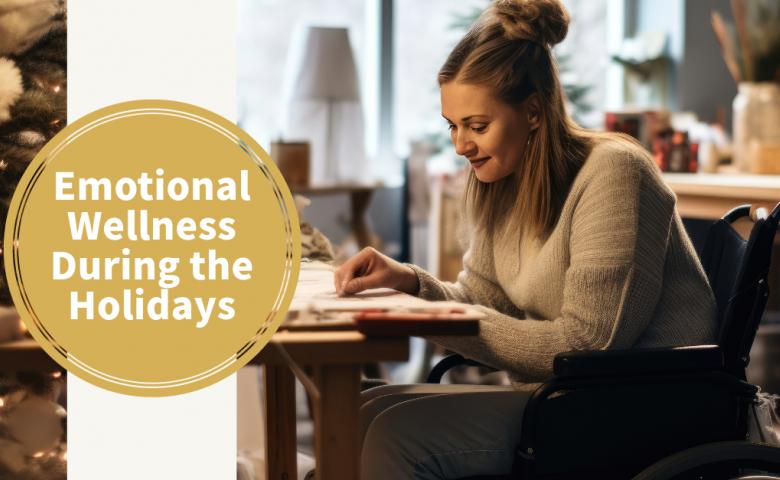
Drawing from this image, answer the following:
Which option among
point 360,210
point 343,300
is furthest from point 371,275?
point 360,210

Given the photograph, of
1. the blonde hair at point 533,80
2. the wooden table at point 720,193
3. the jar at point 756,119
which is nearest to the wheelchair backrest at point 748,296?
the blonde hair at point 533,80

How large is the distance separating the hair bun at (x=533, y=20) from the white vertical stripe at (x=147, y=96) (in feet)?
2.06

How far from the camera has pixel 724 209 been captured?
2.78m

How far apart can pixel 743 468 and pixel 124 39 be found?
1.79 m

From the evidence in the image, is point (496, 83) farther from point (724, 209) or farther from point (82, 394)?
point (724, 209)

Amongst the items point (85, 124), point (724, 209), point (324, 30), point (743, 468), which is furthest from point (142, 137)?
point (324, 30)

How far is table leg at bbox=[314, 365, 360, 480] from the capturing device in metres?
1.12

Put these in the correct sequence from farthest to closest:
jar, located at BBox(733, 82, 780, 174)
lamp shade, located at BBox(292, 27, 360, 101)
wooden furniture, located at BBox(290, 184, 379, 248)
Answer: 1. wooden furniture, located at BBox(290, 184, 379, 248)
2. lamp shade, located at BBox(292, 27, 360, 101)
3. jar, located at BBox(733, 82, 780, 174)

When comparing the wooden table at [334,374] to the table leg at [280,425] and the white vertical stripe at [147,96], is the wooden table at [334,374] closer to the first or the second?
the table leg at [280,425]

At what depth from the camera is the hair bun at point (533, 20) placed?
1480 millimetres

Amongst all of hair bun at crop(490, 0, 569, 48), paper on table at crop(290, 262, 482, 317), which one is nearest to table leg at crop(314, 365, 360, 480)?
paper on table at crop(290, 262, 482, 317)

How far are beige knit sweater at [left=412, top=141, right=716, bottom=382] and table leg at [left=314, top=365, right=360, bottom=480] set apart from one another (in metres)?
0.16

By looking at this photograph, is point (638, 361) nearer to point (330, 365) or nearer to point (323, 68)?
point (330, 365)

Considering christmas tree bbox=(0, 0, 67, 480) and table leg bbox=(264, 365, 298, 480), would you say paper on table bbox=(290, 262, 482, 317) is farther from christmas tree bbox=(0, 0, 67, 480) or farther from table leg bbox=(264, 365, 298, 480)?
christmas tree bbox=(0, 0, 67, 480)
